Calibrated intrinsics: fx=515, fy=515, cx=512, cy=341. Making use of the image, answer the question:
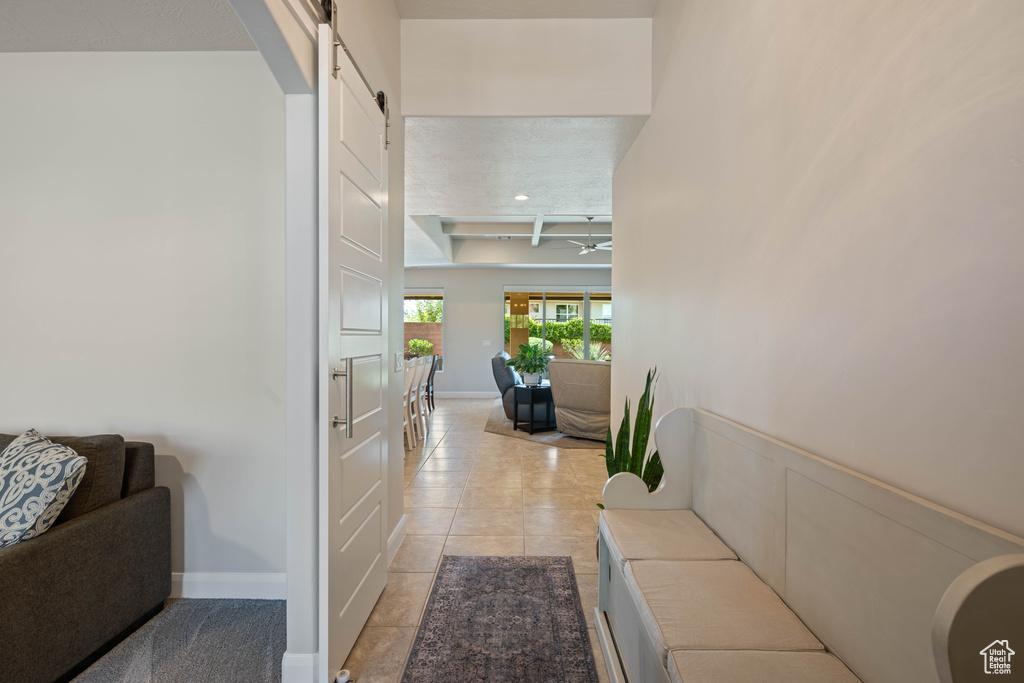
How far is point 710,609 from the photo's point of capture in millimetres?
1289

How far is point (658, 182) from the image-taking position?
9.47ft

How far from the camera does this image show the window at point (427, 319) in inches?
414

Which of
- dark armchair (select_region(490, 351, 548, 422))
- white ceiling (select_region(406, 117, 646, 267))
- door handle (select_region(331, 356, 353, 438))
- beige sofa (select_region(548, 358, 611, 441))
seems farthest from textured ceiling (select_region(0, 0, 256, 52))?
dark armchair (select_region(490, 351, 548, 422))

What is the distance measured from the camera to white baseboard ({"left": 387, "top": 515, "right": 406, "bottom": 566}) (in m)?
2.77

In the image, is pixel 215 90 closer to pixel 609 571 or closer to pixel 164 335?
pixel 164 335

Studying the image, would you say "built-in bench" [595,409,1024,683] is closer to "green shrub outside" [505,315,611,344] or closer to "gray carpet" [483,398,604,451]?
"gray carpet" [483,398,604,451]

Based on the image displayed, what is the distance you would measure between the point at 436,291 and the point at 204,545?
8273 millimetres

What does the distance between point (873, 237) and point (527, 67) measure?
251 centimetres

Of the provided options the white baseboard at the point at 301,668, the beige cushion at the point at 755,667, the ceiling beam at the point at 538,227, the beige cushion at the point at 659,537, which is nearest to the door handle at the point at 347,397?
the white baseboard at the point at 301,668

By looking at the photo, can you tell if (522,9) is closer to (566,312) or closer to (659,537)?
(659,537)

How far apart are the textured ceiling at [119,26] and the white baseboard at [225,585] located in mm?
2493

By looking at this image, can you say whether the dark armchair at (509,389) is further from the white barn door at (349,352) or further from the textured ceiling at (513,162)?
the white barn door at (349,352)

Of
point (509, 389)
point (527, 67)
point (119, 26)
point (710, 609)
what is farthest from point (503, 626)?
point (509, 389)

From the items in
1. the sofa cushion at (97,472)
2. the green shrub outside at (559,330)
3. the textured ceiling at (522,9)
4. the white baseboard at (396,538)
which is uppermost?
the textured ceiling at (522,9)
